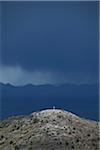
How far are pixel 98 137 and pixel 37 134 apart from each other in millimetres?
2649

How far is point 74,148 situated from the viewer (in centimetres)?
1653

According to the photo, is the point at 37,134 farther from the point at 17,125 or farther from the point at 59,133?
the point at 17,125

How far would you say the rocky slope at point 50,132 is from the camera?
1669cm

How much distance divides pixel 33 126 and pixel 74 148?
2.71m

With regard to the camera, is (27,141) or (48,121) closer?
(27,141)

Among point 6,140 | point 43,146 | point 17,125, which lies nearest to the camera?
point 43,146

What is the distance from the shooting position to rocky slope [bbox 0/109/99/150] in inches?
657

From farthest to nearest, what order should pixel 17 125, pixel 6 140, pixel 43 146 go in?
pixel 17 125, pixel 6 140, pixel 43 146

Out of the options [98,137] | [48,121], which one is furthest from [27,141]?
[98,137]

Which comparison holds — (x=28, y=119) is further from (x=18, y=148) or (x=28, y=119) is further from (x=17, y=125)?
(x=18, y=148)

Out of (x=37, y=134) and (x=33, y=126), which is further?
(x=33, y=126)

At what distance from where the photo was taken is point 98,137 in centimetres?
1748

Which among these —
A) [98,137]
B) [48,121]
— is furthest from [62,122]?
[98,137]

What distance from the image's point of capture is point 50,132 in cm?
1728
